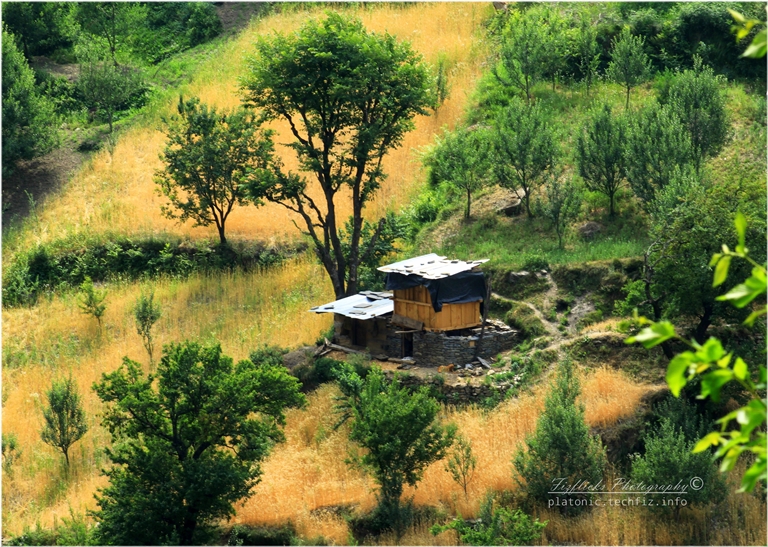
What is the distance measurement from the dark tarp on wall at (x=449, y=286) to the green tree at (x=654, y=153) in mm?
6093

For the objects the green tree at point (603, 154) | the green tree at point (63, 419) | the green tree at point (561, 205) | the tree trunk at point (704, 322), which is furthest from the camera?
the green tree at point (603, 154)

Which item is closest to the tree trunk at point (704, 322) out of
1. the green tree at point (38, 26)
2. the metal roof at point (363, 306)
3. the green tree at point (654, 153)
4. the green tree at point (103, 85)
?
the green tree at point (654, 153)

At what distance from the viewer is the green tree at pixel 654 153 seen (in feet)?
97.6

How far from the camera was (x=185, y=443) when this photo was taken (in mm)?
20781

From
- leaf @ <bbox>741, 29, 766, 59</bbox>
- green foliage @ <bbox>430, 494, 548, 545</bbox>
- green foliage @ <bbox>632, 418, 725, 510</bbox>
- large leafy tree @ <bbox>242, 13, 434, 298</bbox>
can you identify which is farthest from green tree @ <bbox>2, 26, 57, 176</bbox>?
leaf @ <bbox>741, 29, 766, 59</bbox>

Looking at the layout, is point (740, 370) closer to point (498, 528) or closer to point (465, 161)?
point (498, 528)

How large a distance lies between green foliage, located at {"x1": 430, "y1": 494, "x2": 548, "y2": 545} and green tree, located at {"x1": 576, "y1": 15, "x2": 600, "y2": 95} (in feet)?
79.0

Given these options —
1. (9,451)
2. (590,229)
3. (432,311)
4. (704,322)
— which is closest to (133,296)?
(9,451)

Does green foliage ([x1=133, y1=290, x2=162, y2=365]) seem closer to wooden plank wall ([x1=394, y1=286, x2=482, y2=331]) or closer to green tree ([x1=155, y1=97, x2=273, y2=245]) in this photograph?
green tree ([x1=155, y1=97, x2=273, y2=245])

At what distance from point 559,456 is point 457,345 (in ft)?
21.5

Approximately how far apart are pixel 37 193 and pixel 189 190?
1030 centimetres

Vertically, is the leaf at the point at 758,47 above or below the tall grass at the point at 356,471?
above

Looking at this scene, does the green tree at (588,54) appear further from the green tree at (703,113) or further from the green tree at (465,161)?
the green tree at (465,161)

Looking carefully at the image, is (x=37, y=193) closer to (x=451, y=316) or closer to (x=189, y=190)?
(x=189, y=190)
